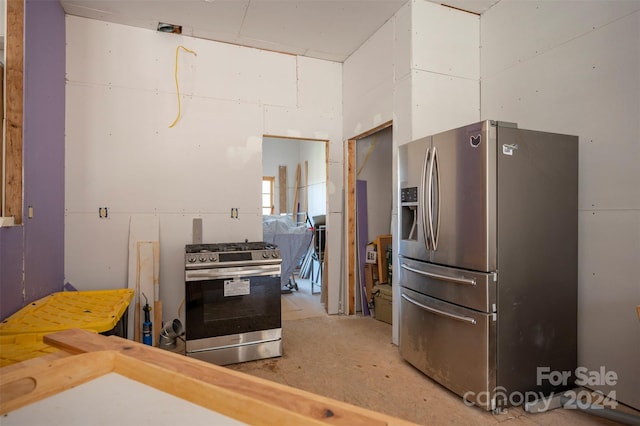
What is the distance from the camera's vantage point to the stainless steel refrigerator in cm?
218

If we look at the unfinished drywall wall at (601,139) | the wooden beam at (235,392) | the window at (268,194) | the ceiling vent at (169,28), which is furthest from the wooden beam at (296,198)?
the wooden beam at (235,392)

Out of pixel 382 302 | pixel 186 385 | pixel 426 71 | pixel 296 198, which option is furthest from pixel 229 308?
pixel 296 198

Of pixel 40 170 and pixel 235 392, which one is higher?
pixel 40 170

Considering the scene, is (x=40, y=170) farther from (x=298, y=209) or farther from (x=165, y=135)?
(x=298, y=209)

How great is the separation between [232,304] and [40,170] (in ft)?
5.87

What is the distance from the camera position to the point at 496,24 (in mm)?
3264

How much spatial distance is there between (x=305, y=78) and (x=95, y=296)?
3175 mm

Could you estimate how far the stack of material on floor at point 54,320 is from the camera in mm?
1723

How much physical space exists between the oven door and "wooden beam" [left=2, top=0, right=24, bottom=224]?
3.97 feet

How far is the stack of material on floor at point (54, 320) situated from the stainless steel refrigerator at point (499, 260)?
2139 mm

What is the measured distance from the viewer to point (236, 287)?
2967 mm

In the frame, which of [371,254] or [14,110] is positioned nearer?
[14,110]

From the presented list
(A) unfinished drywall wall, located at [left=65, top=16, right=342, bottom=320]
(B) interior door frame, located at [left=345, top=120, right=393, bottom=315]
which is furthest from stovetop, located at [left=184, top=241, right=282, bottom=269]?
(B) interior door frame, located at [left=345, top=120, right=393, bottom=315]

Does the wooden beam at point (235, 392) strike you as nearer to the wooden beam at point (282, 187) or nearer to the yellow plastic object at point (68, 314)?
the yellow plastic object at point (68, 314)
